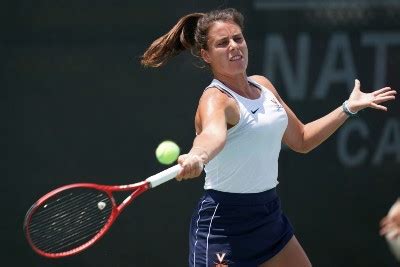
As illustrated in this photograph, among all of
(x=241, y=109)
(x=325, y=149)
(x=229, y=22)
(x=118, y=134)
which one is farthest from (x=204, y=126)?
(x=325, y=149)

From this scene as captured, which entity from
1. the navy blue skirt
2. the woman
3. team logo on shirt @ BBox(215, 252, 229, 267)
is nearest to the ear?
the woman

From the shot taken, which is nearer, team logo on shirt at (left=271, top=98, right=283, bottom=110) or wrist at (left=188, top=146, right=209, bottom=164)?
wrist at (left=188, top=146, right=209, bottom=164)

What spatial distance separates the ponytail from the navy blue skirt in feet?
2.41

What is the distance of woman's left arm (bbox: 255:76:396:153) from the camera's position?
438 cm

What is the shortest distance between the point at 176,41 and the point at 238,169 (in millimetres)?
774

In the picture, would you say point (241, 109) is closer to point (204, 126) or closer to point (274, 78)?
point (204, 126)

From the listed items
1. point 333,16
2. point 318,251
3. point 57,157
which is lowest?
point 318,251

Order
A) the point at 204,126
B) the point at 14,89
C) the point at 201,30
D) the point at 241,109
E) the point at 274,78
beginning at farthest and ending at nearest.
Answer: the point at 274,78 → the point at 14,89 → the point at 201,30 → the point at 241,109 → the point at 204,126

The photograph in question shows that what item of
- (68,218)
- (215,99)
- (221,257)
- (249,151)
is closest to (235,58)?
(215,99)

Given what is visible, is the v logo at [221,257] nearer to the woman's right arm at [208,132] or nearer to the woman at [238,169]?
the woman at [238,169]

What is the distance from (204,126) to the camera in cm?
379

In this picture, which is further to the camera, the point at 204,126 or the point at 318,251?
the point at 318,251

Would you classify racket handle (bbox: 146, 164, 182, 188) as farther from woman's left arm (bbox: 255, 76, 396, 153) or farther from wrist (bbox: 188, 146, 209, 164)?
woman's left arm (bbox: 255, 76, 396, 153)

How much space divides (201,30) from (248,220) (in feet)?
2.77
